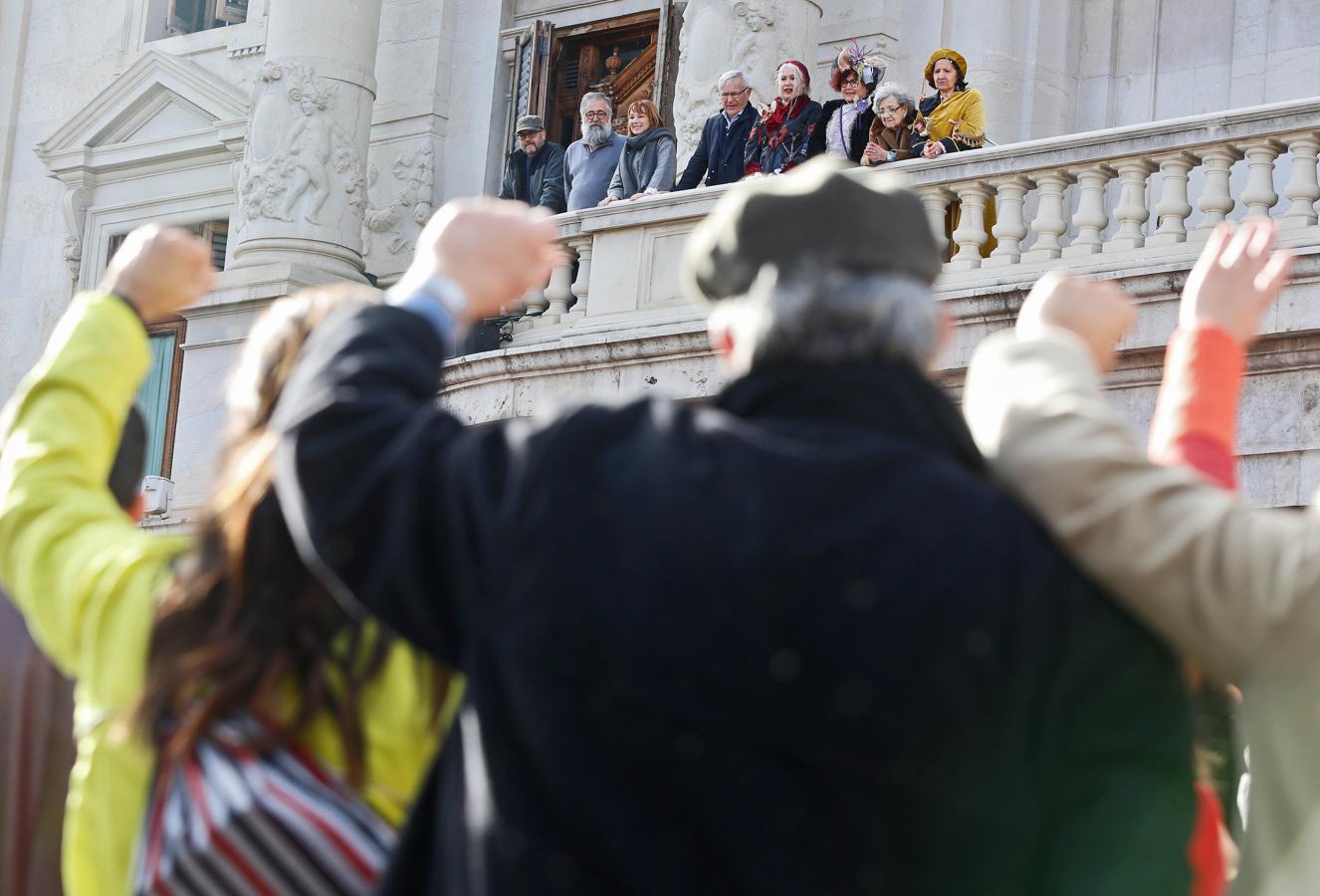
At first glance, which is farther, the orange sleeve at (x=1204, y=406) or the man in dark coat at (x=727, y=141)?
the man in dark coat at (x=727, y=141)

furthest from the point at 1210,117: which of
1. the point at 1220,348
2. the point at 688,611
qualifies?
the point at 688,611

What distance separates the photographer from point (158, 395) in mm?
18922

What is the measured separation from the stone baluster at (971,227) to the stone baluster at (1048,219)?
10.2 inches

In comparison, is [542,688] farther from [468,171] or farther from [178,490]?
[468,171]

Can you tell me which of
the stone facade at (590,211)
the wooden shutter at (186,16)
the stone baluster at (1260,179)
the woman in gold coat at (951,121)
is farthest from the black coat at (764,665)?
the wooden shutter at (186,16)

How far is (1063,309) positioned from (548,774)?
0.82m

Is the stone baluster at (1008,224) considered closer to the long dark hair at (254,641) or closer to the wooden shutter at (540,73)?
the wooden shutter at (540,73)

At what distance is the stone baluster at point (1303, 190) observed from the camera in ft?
33.7

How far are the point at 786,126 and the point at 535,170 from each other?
3.13m

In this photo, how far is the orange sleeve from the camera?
240 centimetres

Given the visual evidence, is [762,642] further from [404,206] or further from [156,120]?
[156,120]

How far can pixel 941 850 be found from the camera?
198 cm

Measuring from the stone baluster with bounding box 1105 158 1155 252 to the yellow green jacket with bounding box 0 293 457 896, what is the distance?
29.1ft

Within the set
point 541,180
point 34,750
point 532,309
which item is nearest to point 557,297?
point 532,309
